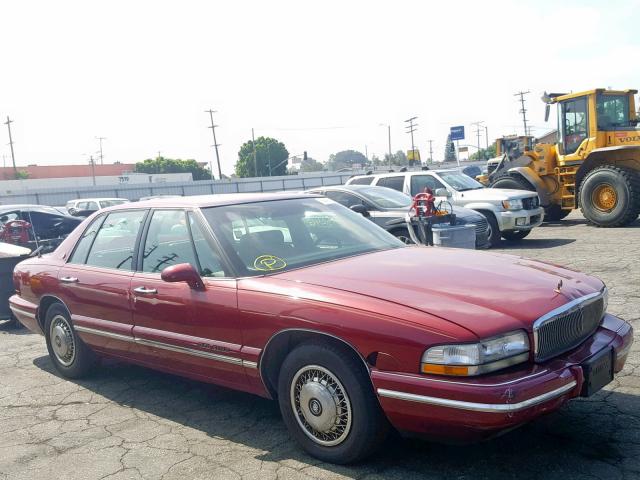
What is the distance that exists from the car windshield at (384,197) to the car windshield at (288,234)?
19.9 feet

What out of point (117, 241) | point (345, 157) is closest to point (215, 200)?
point (117, 241)

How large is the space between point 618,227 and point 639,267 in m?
5.46

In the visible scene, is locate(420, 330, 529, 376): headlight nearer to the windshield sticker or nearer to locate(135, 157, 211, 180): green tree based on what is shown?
the windshield sticker

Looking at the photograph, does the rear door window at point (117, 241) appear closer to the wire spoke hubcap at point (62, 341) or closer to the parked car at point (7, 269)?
the wire spoke hubcap at point (62, 341)

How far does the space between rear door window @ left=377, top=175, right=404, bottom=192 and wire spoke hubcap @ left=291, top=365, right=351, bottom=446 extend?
9939 mm

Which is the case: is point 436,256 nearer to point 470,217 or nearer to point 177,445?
point 177,445

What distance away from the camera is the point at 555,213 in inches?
624

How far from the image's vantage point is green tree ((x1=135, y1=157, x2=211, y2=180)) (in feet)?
307

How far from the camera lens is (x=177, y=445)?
13.2ft

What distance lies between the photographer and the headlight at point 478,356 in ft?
9.86

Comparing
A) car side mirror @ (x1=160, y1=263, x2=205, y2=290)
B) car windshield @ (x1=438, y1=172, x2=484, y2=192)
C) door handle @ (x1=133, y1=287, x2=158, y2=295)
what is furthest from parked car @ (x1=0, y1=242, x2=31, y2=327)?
car windshield @ (x1=438, y1=172, x2=484, y2=192)

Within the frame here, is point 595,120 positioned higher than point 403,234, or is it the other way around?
point 595,120

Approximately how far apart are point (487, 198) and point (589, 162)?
10.5 feet

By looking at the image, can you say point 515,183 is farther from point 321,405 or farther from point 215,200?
point 321,405
